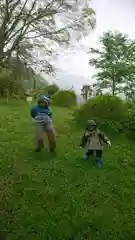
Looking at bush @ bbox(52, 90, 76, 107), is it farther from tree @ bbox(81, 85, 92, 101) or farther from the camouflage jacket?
the camouflage jacket

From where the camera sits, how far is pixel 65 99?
859 inches

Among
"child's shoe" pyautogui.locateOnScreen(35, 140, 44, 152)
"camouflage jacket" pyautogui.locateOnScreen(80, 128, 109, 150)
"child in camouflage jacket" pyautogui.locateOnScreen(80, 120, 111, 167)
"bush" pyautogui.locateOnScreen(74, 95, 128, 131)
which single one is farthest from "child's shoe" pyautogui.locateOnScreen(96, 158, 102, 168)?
"bush" pyautogui.locateOnScreen(74, 95, 128, 131)

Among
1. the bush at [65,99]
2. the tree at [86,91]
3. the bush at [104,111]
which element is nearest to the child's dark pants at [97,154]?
the bush at [104,111]

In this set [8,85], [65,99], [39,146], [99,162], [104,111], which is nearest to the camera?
[99,162]

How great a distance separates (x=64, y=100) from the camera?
2178 cm

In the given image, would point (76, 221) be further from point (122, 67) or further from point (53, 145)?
point (122, 67)

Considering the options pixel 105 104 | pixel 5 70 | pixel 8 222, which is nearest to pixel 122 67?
pixel 5 70

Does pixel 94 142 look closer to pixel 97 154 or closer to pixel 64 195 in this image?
pixel 97 154

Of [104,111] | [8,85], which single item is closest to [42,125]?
[104,111]

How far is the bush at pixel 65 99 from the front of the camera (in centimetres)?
2166

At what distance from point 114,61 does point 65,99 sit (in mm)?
7567

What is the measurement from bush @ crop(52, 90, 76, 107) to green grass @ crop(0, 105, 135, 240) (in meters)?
11.8

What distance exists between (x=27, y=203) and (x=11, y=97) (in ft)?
55.5

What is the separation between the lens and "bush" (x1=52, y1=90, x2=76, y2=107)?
21656 millimetres
